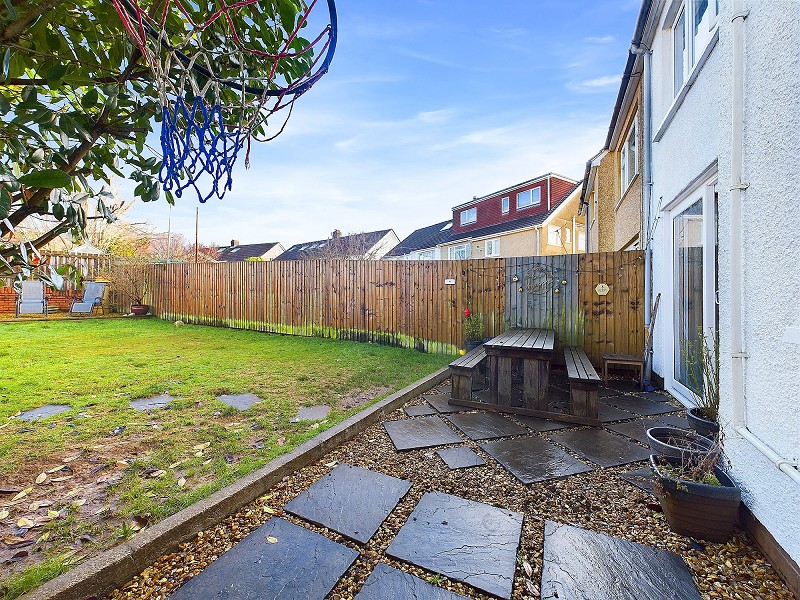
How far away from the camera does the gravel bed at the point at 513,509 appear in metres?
1.57

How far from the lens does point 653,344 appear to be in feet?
16.6

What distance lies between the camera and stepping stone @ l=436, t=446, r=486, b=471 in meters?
2.69

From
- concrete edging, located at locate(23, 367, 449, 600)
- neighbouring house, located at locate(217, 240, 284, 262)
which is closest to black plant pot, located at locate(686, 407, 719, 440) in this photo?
concrete edging, located at locate(23, 367, 449, 600)

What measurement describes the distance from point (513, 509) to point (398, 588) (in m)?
0.88

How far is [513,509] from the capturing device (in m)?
2.14

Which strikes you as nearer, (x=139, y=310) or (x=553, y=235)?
(x=139, y=310)

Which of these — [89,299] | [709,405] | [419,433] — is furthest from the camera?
[89,299]

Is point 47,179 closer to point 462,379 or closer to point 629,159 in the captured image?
point 462,379

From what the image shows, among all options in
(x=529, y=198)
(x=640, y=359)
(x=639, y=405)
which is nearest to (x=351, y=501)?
(x=639, y=405)

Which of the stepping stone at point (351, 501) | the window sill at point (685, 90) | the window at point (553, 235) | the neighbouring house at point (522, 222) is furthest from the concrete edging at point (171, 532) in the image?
the window at point (553, 235)

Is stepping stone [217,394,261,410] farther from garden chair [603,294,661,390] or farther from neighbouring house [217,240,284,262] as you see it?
neighbouring house [217,240,284,262]

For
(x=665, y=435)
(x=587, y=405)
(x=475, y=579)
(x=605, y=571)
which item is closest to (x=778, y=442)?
(x=665, y=435)

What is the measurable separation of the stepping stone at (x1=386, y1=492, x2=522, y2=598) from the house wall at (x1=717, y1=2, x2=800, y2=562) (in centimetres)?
117

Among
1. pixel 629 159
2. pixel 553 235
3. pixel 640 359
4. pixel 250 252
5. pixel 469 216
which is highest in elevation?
pixel 469 216
